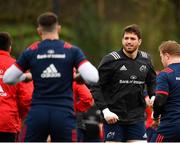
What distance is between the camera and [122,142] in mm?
10875

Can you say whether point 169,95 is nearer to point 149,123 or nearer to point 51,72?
point 51,72

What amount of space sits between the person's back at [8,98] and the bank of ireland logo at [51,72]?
1.88m

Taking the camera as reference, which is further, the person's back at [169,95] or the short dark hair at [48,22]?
the person's back at [169,95]

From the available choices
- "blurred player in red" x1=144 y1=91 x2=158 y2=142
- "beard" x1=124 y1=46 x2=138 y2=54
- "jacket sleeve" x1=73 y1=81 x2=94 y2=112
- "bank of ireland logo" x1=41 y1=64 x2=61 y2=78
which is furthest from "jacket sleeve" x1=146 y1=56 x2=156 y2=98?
"bank of ireland logo" x1=41 y1=64 x2=61 y2=78

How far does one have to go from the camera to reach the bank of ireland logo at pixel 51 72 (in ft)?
28.2

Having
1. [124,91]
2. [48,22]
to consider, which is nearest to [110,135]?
[124,91]

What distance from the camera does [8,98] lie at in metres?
10.5

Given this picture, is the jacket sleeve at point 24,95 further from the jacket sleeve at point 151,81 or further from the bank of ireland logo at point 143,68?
the jacket sleeve at point 151,81

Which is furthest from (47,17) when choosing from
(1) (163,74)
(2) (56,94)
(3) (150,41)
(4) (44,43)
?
(3) (150,41)

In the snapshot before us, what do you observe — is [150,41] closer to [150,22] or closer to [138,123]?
[150,22]

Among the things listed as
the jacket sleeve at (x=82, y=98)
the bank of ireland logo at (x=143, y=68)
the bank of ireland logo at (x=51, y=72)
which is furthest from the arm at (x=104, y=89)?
the bank of ireland logo at (x=51, y=72)

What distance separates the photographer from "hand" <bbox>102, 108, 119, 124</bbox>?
1048cm

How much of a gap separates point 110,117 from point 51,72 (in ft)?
6.92

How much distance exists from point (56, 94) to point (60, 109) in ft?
0.58
